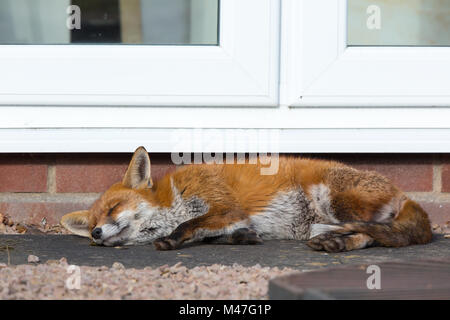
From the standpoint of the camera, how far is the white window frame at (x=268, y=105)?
127 inches

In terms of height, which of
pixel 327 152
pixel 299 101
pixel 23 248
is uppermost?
pixel 299 101

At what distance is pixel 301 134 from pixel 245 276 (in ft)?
4.11

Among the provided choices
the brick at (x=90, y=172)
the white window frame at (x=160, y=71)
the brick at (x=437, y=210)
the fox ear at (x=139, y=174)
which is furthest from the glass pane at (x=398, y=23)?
the brick at (x=90, y=172)

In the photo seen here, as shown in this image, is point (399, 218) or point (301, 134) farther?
point (301, 134)

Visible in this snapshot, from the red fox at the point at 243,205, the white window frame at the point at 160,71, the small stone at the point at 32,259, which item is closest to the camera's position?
the small stone at the point at 32,259

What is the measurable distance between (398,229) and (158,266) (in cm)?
107

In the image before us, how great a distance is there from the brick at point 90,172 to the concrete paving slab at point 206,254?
1.24 feet

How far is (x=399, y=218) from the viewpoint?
2902mm

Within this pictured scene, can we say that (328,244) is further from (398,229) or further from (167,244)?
(167,244)

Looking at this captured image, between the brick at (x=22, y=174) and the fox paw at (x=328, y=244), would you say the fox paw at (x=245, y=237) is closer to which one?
the fox paw at (x=328, y=244)
